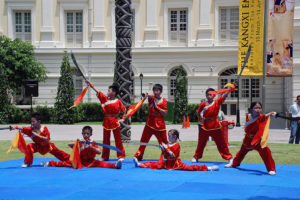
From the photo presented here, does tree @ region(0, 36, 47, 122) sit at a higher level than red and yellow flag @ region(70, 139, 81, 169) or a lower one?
higher

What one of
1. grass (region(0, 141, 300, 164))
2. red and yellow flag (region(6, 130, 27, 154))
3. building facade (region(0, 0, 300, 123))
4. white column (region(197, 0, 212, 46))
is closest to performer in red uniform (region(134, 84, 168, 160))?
grass (region(0, 141, 300, 164))

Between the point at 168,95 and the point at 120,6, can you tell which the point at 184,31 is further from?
the point at 120,6

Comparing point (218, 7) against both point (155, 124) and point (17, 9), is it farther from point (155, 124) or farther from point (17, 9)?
point (155, 124)

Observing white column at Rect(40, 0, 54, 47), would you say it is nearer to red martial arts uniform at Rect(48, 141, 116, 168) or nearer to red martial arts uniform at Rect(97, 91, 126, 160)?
Result: red martial arts uniform at Rect(97, 91, 126, 160)

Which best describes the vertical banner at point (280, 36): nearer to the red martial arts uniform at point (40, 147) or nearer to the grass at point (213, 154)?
the grass at point (213, 154)

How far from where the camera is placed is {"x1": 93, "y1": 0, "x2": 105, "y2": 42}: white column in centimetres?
3428

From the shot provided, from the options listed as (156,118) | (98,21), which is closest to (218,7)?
(98,21)

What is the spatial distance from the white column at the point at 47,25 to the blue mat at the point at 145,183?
2541cm

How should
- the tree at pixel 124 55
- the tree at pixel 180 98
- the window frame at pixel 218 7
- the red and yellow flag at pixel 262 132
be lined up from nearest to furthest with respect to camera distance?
the red and yellow flag at pixel 262 132, the tree at pixel 124 55, the tree at pixel 180 98, the window frame at pixel 218 7

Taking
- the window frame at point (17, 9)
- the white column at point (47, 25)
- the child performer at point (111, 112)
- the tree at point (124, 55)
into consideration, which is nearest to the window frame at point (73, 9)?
the white column at point (47, 25)

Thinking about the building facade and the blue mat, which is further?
the building facade

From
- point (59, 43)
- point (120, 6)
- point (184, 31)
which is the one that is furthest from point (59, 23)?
point (120, 6)

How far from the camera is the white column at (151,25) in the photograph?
3369cm

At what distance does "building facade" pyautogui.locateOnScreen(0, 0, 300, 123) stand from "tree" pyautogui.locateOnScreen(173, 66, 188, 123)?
266cm
